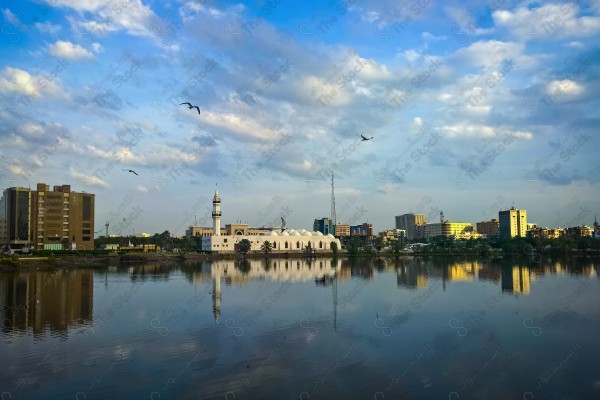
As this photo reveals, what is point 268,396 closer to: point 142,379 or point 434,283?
point 142,379

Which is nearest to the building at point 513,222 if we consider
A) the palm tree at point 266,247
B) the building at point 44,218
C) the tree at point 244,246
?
the palm tree at point 266,247

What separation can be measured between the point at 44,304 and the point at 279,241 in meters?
92.1

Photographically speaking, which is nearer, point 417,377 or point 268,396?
point 268,396

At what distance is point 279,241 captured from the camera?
396ft

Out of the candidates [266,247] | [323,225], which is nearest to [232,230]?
[323,225]

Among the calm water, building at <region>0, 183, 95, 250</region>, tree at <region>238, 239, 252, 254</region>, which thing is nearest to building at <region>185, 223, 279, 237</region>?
tree at <region>238, 239, 252, 254</region>

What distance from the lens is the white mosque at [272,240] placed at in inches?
4402

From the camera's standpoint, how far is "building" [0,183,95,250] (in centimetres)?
8356

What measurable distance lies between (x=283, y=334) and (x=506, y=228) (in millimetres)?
171563

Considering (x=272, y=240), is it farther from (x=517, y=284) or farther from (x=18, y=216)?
(x=517, y=284)

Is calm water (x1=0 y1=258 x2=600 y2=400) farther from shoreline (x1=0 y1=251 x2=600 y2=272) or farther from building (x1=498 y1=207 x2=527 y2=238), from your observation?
building (x1=498 y1=207 x2=527 y2=238)

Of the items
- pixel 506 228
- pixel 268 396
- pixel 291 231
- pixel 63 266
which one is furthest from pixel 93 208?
pixel 506 228

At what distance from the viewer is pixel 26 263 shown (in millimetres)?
63750

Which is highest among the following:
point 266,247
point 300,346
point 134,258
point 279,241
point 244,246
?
point 279,241
